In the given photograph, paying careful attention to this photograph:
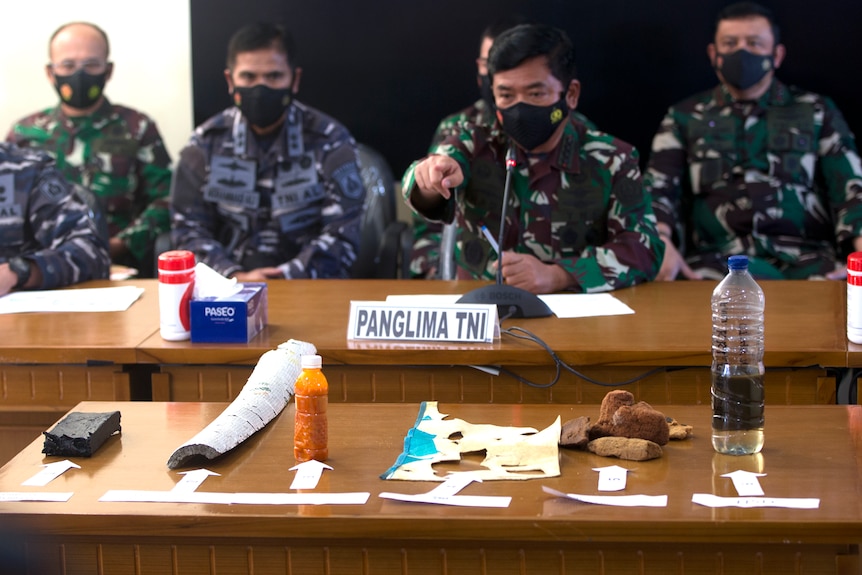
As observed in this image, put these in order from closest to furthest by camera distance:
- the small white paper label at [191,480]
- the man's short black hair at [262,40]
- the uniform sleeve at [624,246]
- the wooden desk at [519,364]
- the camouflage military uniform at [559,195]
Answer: the small white paper label at [191,480]
the wooden desk at [519,364]
the uniform sleeve at [624,246]
the camouflage military uniform at [559,195]
the man's short black hair at [262,40]

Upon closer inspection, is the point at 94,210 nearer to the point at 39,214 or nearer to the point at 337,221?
the point at 39,214

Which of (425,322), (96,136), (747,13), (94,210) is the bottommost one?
(425,322)

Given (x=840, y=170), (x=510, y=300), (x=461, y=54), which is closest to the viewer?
(x=510, y=300)

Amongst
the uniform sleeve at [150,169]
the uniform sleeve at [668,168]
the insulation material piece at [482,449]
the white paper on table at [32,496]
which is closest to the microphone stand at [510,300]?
the insulation material piece at [482,449]

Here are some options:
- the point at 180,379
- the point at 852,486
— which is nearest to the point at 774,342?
the point at 852,486

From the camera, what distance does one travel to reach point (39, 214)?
10.1ft

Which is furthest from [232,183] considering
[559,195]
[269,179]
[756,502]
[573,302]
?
[756,502]

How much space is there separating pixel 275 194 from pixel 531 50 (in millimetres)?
1202

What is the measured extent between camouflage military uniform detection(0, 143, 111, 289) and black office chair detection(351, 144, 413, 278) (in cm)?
110

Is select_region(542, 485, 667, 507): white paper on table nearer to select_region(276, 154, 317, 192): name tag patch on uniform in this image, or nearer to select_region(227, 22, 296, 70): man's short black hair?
select_region(276, 154, 317, 192): name tag patch on uniform

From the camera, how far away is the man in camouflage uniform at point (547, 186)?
2803 millimetres

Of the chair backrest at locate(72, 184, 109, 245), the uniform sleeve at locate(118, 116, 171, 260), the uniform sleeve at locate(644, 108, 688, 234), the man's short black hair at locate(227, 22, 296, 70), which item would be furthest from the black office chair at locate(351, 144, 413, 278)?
the chair backrest at locate(72, 184, 109, 245)

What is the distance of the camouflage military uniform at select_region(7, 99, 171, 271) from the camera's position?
4516 mm

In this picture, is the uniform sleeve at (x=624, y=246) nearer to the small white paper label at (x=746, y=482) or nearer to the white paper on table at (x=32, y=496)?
the small white paper label at (x=746, y=482)
